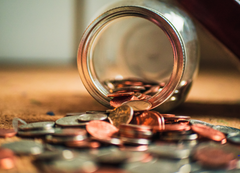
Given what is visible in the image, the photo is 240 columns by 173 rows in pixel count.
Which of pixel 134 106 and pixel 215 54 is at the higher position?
pixel 215 54

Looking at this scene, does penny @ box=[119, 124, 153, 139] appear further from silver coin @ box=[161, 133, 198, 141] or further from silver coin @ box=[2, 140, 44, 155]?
silver coin @ box=[2, 140, 44, 155]

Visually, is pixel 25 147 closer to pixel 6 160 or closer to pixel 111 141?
pixel 6 160

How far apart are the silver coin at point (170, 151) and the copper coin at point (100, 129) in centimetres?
11

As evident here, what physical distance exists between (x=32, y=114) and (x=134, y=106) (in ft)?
1.41

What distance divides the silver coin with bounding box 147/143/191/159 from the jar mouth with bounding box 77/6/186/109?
0.24m

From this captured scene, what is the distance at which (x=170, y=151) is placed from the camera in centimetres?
53

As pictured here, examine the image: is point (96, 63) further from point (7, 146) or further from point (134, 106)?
point (7, 146)

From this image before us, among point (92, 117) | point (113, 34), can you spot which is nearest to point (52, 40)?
point (113, 34)

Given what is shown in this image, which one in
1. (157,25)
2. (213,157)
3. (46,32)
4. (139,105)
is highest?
(46,32)

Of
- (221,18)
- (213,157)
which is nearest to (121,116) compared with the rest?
(213,157)

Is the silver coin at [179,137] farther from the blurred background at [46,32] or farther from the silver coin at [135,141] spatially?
the blurred background at [46,32]

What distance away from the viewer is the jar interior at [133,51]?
4.00 ft

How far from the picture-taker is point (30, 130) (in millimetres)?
633

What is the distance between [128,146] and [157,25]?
16.8 inches
